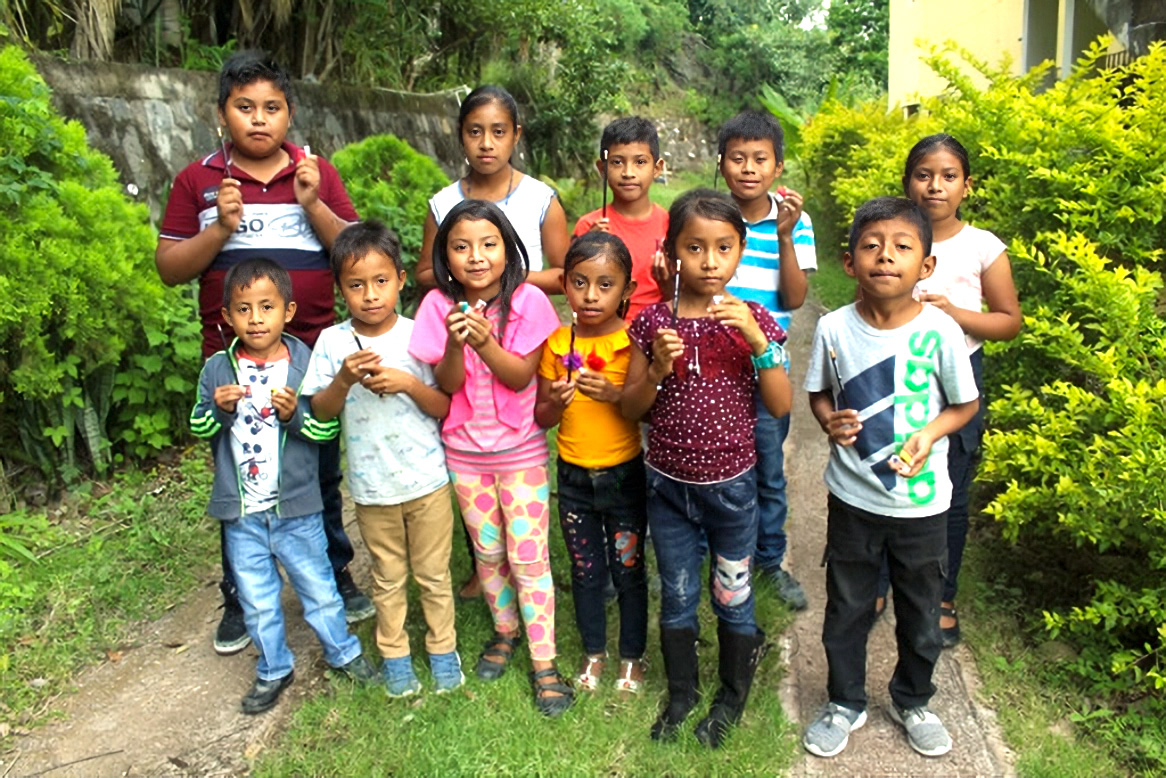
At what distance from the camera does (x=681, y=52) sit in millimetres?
25578

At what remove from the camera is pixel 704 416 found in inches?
98.6

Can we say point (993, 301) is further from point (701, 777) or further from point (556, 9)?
point (556, 9)

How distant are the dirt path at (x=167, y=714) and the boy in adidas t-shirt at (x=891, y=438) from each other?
5.73 ft

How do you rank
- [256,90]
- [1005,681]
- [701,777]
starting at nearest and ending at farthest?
[701,777] < [256,90] < [1005,681]

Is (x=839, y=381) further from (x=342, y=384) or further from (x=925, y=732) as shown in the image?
(x=342, y=384)

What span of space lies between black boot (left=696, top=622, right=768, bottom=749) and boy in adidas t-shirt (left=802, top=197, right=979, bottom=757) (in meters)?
0.24

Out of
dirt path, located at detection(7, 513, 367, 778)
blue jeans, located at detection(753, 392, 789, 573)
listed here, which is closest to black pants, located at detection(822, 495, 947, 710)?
blue jeans, located at detection(753, 392, 789, 573)

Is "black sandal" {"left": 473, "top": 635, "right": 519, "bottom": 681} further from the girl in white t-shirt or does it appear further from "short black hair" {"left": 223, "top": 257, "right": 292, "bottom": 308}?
the girl in white t-shirt

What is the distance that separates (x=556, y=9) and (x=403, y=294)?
21.0 feet

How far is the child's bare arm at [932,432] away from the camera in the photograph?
7.82 feet

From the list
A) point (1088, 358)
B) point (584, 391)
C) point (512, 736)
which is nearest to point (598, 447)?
point (584, 391)

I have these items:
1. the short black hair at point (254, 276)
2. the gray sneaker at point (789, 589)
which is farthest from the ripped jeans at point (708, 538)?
the short black hair at point (254, 276)

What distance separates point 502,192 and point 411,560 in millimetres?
1297

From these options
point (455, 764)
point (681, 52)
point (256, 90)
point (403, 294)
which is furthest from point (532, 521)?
point (681, 52)
